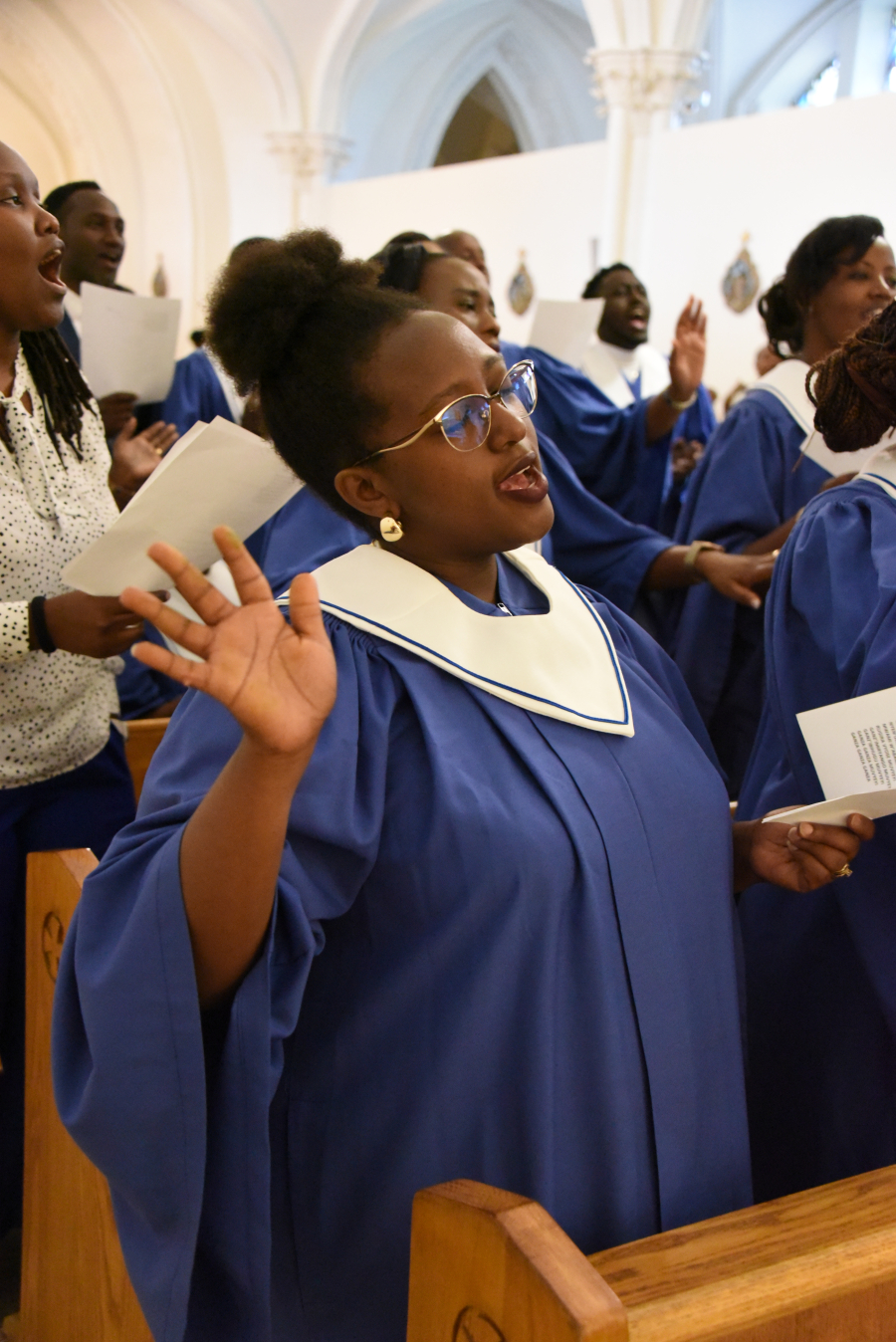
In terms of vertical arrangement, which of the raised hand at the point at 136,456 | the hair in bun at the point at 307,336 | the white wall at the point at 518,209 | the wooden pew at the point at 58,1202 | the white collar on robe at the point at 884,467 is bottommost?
the wooden pew at the point at 58,1202

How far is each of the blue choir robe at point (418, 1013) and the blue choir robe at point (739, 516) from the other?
1.83 metres

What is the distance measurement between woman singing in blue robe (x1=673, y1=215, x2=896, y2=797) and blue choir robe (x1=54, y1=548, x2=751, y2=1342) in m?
1.46

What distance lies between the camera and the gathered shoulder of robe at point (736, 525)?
309 centimetres

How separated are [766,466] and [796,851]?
180cm

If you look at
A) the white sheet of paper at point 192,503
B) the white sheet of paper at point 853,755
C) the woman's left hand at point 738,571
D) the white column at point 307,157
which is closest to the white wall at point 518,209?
the white column at point 307,157

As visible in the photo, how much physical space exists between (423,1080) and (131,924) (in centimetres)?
39

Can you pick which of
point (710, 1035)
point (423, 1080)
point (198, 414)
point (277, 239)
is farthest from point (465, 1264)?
point (198, 414)

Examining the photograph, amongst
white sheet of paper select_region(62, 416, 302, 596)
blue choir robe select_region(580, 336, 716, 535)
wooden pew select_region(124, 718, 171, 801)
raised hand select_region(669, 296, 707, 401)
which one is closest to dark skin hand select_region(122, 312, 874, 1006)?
white sheet of paper select_region(62, 416, 302, 596)

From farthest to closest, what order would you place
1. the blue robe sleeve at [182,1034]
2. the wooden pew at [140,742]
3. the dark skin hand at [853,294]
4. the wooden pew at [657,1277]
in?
1. the dark skin hand at [853,294]
2. the wooden pew at [140,742]
3. the blue robe sleeve at [182,1034]
4. the wooden pew at [657,1277]

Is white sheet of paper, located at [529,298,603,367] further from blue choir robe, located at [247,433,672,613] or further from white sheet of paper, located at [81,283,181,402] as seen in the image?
white sheet of paper, located at [81,283,181,402]

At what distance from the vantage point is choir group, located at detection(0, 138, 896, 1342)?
3.62 ft

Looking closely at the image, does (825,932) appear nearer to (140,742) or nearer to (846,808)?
(846,808)

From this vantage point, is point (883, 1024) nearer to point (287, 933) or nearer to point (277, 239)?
point (287, 933)

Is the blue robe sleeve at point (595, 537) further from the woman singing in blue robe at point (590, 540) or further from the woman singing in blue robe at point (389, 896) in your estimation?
the woman singing in blue robe at point (389, 896)
